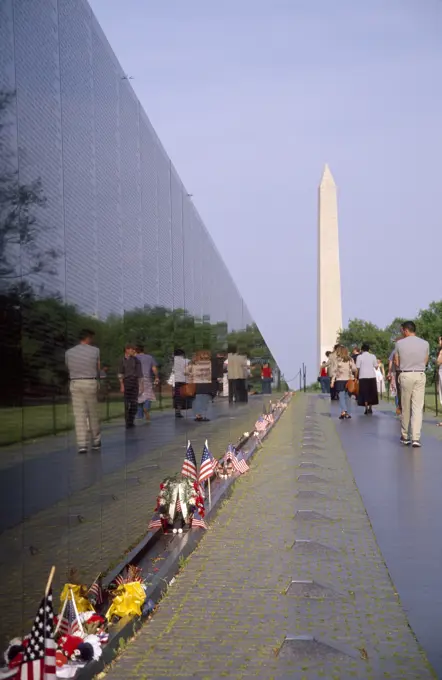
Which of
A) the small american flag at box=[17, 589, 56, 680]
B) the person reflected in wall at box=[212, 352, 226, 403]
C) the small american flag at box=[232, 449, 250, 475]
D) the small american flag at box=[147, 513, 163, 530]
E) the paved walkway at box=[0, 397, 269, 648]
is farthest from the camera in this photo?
the person reflected in wall at box=[212, 352, 226, 403]

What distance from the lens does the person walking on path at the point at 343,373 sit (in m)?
25.4

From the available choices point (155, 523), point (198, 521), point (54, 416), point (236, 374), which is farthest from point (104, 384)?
point (236, 374)

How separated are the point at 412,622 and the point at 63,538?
74.7 inches

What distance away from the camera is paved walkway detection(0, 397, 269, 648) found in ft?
14.0

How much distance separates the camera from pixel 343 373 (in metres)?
26.4

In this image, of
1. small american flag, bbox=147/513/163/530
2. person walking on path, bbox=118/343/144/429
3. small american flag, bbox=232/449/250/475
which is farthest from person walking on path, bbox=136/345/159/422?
small american flag, bbox=232/449/250/475

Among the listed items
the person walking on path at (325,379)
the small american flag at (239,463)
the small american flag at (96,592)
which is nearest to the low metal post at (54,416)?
the small american flag at (96,592)

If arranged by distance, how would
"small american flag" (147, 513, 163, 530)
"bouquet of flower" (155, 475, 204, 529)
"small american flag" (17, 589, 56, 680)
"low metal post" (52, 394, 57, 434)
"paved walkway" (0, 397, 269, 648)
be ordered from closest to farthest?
1. "small american flag" (17, 589, 56, 680)
2. "paved walkway" (0, 397, 269, 648)
3. "low metal post" (52, 394, 57, 434)
4. "small american flag" (147, 513, 163, 530)
5. "bouquet of flower" (155, 475, 204, 529)

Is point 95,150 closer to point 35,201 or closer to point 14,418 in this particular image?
point 35,201

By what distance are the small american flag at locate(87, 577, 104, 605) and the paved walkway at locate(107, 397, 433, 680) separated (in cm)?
33

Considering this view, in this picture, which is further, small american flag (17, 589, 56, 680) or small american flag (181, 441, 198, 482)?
small american flag (181, 441, 198, 482)

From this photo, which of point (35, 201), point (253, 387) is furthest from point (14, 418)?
point (253, 387)

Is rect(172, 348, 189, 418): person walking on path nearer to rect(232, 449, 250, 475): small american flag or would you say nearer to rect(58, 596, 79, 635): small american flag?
rect(232, 449, 250, 475): small american flag

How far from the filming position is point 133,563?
7137 mm
